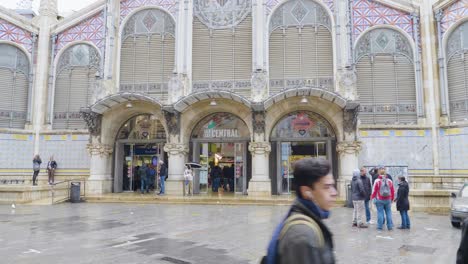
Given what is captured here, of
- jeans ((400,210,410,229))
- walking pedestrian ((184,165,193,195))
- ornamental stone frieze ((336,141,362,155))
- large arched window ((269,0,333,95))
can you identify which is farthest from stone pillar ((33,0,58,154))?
jeans ((400,210,410,229))

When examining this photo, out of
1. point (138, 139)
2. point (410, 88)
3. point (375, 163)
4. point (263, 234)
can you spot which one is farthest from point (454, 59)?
point (138, 139)

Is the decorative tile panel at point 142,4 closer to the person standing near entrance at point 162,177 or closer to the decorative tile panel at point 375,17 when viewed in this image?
the person standing near entrance at point 162,177

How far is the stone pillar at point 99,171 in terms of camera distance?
22.1 m

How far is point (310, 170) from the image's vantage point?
2.28 meters

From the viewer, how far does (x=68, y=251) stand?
8.09 metres

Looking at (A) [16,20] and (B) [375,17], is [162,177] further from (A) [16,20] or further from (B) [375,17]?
(B) [375,17]

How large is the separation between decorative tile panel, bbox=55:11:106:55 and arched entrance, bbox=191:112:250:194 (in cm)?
888

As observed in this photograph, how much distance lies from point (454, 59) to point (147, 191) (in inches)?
756

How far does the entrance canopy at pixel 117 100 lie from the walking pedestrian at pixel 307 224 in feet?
65.1

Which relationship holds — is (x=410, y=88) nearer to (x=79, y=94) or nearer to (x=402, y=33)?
(x=402, y=33)

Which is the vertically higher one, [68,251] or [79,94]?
[79,94]

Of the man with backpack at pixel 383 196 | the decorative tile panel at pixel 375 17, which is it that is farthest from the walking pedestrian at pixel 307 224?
the decorative tile panel at pixel 375 17

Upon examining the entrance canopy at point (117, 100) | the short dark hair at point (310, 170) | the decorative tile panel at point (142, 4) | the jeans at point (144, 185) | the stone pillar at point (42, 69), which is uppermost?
the decorative tile panel at point (142, 4)

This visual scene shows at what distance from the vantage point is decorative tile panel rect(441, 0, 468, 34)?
20484mm
